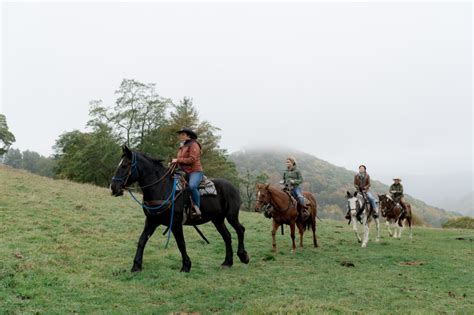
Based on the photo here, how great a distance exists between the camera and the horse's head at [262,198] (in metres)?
13.5

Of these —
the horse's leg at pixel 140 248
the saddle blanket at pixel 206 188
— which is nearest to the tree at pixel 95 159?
the saddle blanket at pixel 206 188

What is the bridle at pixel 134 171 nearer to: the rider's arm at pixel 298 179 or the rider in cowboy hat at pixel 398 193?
the rider's arm at pixel 298 179

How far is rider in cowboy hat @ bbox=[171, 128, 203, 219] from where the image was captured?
1021 cm

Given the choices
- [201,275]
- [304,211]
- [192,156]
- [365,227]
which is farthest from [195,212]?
[365,227]

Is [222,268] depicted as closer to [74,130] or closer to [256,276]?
[256,276]

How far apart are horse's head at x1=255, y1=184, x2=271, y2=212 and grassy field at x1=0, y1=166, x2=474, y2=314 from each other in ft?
5.88

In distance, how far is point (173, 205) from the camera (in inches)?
385

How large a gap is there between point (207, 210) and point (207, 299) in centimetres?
325

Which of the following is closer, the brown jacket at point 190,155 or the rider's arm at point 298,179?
the brown jacket at point 190,155

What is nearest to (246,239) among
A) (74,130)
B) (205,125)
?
(205,125)

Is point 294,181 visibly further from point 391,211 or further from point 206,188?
point 391,211

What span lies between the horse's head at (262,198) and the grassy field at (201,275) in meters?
1.79

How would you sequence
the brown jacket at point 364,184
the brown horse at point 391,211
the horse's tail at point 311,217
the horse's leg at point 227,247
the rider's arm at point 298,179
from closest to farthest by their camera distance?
the horse's leg at point 227,247, the rider's arm at point 298,179, the horse's tail at point 311,217, the brown jacket at point 364,184, the brown horse at point 391,211

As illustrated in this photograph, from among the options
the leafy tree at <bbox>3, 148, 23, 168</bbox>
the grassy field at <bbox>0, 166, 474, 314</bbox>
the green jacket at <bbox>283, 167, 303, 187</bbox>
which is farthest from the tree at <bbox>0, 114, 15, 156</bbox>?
the leafy tree at <bbox>3, 148, 23, 168</bbox>
